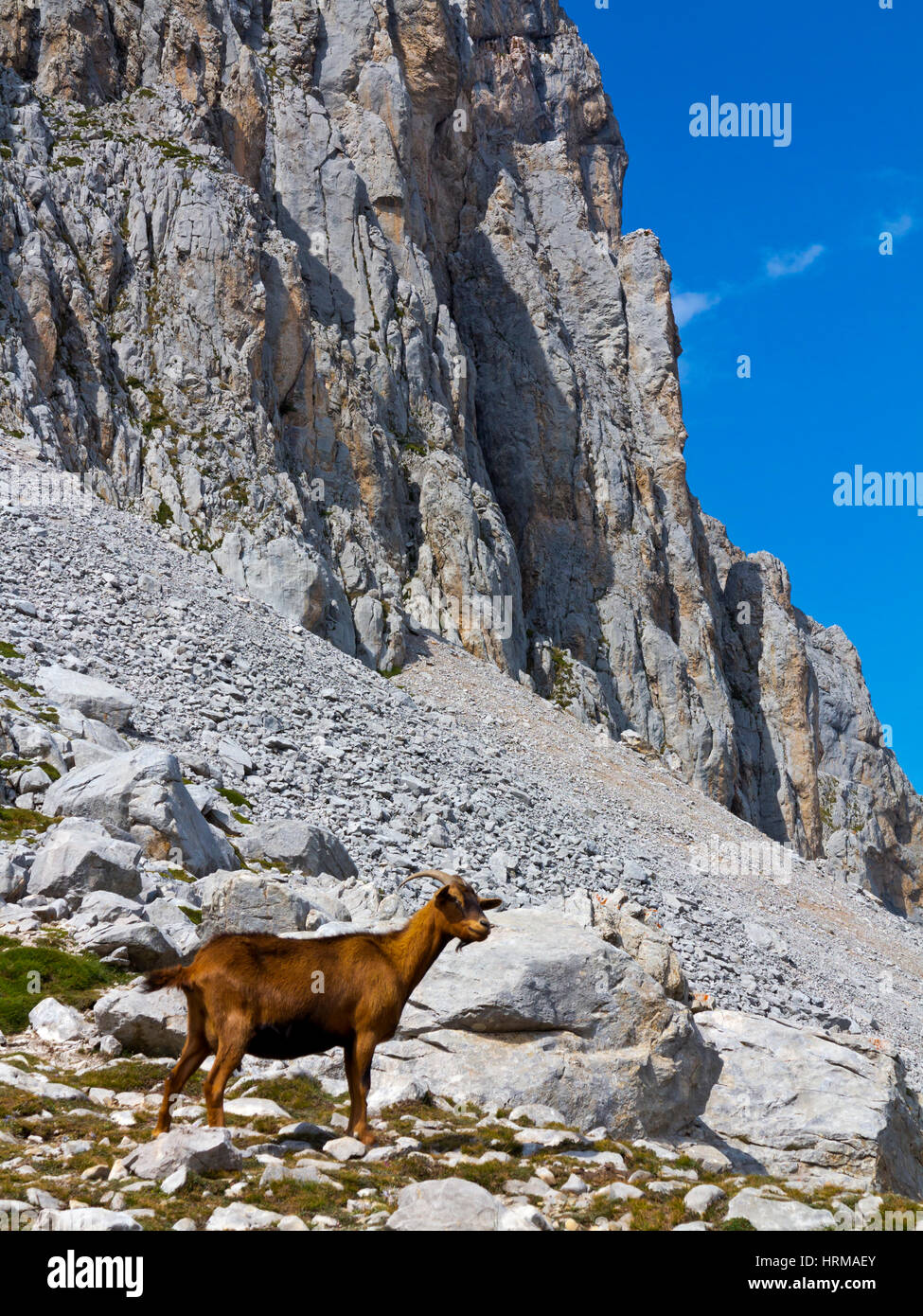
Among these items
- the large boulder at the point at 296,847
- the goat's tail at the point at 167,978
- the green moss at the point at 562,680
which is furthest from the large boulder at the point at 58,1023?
the green moss at the point at 562,680

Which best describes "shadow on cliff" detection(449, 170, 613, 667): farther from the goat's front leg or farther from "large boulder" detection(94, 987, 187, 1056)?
the goat's front leg

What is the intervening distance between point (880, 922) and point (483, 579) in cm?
3125

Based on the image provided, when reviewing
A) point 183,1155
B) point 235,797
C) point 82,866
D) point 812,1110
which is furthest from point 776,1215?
point 235,797

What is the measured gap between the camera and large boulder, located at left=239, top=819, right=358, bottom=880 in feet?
78.1

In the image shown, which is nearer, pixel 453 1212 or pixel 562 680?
pixel 453 1212

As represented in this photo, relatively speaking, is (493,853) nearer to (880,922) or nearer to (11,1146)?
(11,1146)

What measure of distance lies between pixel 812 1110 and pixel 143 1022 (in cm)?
899

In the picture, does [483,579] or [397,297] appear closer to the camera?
[483,579]

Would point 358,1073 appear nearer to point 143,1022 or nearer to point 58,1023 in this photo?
point 143,1022

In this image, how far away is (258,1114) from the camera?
10531mm

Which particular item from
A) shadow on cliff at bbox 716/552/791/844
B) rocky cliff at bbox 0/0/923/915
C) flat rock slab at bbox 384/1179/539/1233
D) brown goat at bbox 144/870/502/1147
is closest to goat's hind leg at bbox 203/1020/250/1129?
brown goat at bbox 144/870/502/1147

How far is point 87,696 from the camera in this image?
1126 inches

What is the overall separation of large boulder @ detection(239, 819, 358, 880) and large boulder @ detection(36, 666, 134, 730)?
6.09 m
